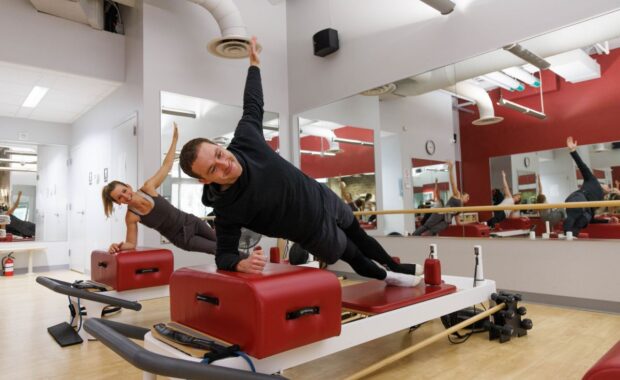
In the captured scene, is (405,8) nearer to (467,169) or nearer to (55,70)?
(467,169)

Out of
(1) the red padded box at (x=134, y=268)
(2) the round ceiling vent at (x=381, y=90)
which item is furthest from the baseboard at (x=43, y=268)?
(2) the round ceiling vent at (x=381, y=90)

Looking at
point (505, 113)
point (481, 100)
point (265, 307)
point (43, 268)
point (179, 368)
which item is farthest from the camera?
point (43, 268)

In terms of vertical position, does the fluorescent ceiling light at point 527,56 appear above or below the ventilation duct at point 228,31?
below

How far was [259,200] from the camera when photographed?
160cm

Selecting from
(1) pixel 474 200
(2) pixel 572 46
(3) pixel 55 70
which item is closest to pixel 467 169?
(1) pixel 474 200

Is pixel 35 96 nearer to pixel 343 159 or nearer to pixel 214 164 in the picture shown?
pixel 343 159

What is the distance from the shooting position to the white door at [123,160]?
489cm

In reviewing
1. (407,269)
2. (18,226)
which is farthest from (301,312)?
(18,226)

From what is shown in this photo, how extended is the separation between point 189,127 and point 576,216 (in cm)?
432

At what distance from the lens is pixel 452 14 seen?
404 cm

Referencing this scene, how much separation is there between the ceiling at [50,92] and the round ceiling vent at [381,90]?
3346mm

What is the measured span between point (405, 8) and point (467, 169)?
6.47 ft

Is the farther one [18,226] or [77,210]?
[18,226]

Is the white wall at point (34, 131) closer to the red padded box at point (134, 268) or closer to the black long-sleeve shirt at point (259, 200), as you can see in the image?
the red padded box at point (134, 268)
